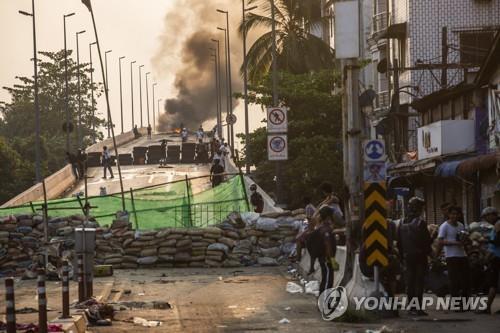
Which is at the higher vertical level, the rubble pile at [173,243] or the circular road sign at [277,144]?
the circular road sign at [277,144]

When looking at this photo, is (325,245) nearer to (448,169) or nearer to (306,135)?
(448,169)

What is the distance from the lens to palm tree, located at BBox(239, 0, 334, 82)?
241 feet

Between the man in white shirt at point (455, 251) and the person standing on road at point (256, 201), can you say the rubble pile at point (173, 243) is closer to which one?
the person standing on road at point (256, 201)

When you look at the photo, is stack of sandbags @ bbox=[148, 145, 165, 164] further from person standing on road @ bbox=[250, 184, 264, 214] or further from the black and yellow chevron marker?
the black and yellow chevron marker

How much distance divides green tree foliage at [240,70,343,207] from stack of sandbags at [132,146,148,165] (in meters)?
36.6

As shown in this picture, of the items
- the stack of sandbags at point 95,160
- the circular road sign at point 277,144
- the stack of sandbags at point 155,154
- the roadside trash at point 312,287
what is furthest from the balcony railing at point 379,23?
the roadside trash at point 312,287

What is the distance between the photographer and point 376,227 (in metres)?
21.1

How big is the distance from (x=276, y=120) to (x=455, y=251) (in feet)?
71.3

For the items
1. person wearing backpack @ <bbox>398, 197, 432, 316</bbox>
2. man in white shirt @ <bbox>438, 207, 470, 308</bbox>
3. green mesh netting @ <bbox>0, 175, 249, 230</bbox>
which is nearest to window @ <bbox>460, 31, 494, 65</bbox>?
green mesh netting @ <bbox>0, 175, 249, 230</bbox>

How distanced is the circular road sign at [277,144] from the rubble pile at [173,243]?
325 centimetres

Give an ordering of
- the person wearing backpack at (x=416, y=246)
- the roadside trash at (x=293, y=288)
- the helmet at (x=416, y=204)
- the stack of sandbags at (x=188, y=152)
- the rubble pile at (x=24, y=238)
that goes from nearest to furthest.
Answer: the helmet at (x=416, y=204), the person wearing backpack at (x=416, y=246), the roadside trash at (x=293, y=288), the rubble pile at (x=24, y=238), the stack of sandbags at (x=188, y=152)

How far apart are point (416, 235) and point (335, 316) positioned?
1726 millimetres

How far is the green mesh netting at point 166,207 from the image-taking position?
42781mm

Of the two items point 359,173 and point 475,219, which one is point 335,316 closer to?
point 359,173
